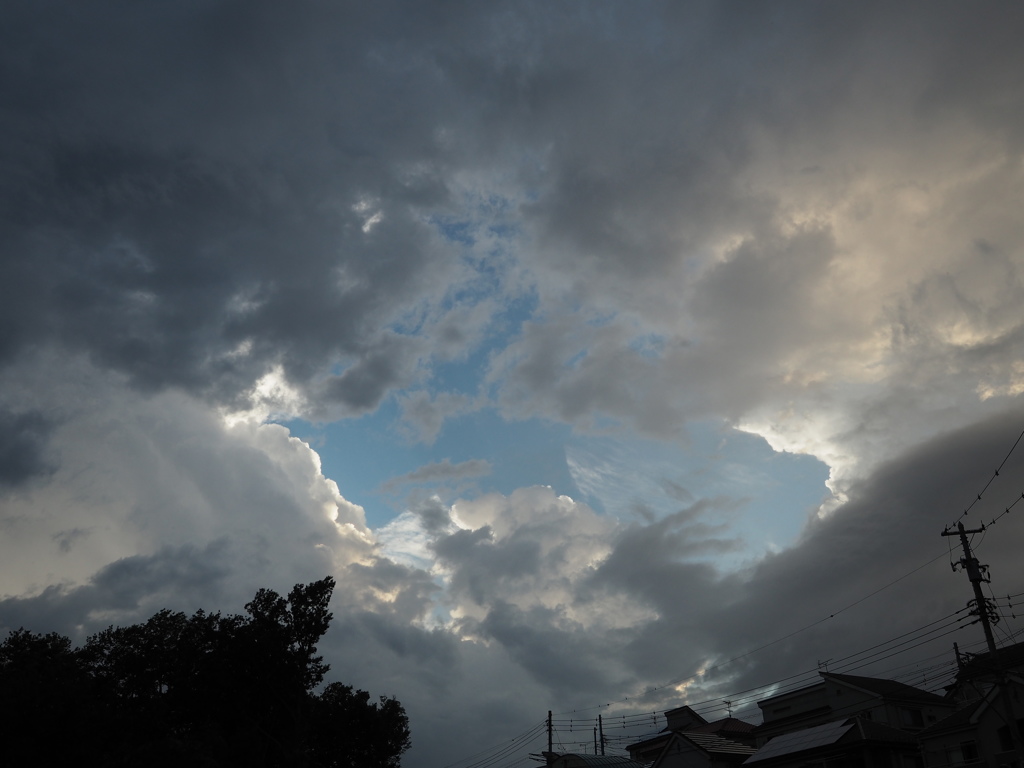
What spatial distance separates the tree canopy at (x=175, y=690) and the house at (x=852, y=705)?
151 feet

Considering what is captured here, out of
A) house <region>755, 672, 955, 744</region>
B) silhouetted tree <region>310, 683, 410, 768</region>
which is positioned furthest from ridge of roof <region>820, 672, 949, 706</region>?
silhouetted tree <region>310, 683, 410, 768</region>

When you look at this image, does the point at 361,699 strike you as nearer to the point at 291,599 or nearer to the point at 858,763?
the point at 291,599

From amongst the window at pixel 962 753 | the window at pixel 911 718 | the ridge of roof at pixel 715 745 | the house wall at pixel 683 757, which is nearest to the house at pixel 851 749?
the window at pixel 962 753

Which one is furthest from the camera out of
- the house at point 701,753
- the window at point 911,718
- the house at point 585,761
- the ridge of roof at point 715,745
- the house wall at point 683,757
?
the house at point 585,761

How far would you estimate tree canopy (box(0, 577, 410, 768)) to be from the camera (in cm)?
4400

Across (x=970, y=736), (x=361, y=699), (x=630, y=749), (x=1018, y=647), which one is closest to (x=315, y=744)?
(x=361, y=699)

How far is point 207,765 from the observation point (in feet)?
138

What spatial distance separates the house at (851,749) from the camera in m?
45.8

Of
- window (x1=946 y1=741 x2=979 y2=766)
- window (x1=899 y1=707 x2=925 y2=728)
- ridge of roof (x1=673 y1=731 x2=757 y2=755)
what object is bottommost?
window (x1=946 y1=741 x2=979 y2=766)

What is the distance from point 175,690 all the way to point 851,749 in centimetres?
4842

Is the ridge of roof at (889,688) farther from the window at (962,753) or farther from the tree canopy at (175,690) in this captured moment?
the tree canopy at (175,690)

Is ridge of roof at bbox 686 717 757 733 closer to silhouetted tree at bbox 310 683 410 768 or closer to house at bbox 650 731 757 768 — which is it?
house at bbox 650 731 757 768

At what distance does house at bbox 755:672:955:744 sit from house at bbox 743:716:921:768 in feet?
35.0

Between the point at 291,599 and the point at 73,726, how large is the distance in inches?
669
